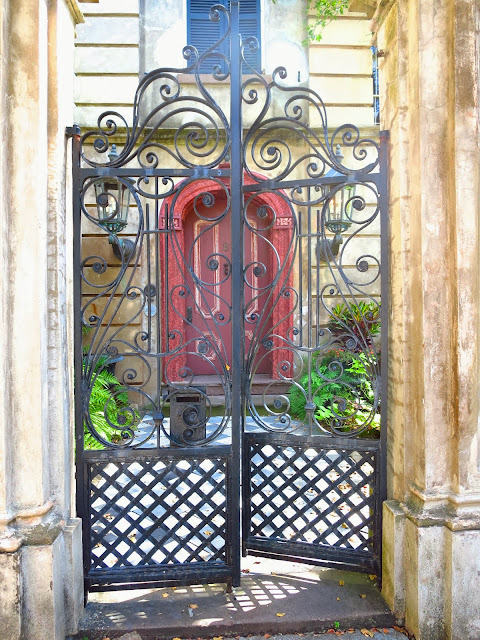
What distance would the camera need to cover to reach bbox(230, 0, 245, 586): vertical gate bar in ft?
10.9

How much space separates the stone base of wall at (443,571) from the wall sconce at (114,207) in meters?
2.29

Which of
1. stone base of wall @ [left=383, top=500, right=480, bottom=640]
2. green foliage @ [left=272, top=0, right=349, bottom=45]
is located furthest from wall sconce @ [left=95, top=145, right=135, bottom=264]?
green foliage @ [left=272, top=0, right=349, bottom=45]

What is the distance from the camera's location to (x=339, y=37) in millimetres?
8531

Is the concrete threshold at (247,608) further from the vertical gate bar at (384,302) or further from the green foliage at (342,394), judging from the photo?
the green foliage at (342,394)

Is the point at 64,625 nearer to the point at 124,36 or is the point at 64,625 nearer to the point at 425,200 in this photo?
the point at 425,200

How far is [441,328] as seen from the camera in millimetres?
2938

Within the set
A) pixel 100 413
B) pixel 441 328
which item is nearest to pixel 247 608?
pixel 441 328

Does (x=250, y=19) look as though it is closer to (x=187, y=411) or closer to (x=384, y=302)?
(x=384, y=302)

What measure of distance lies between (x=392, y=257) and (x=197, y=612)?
8.15 ft

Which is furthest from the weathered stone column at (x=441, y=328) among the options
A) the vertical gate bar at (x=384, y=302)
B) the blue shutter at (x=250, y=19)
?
the blue shutter at (x=250, y=19)

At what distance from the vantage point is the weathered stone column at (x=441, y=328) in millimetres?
2861

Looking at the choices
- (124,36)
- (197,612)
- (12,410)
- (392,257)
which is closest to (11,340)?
(12,410)

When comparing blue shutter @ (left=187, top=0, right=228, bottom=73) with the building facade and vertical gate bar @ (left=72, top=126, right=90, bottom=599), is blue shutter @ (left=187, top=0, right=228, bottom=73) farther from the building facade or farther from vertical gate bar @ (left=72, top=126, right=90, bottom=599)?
vertical gate bar @ (left=72, top=126, right=90, bottom=599)

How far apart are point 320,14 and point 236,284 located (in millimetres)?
6861
